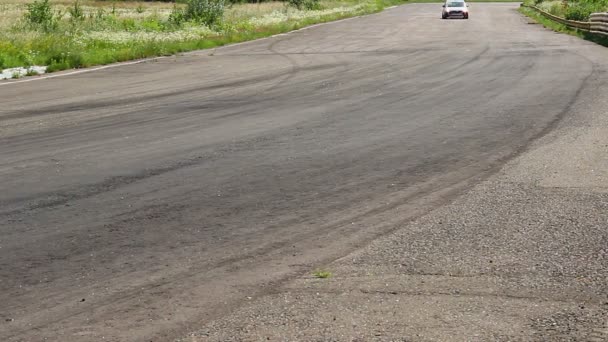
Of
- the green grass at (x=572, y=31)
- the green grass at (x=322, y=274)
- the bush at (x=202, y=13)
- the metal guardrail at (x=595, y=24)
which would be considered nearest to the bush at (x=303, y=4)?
the green grass at (x=572, y=31)

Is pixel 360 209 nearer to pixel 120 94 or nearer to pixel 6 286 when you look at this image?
pixel 6 286

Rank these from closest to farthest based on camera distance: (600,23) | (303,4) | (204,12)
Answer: (600,23) < (204,12) < (303,4)

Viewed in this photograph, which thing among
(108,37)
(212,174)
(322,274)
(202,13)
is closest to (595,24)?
(108,37)

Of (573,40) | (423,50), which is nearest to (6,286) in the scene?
(423,50)

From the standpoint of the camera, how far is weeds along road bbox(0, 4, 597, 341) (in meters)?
5.71

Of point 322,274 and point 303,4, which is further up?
point 322,274

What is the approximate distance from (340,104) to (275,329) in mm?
10269

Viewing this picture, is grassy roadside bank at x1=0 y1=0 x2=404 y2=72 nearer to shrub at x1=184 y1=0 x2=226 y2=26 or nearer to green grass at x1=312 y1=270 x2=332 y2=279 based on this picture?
shrub at x1=184 y1=0 x2=226 y2=26

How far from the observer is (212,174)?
9.27 meters

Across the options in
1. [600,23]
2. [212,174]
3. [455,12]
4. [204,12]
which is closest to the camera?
[212,174]

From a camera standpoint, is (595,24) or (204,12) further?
(204,12)

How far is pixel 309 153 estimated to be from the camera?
10.4 metres


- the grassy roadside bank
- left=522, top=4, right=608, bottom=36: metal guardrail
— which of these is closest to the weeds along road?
the grassy roadside bank

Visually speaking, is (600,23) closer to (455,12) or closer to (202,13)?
(202,13)
